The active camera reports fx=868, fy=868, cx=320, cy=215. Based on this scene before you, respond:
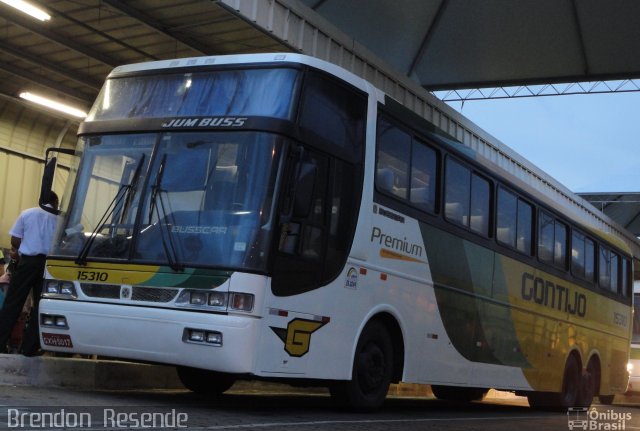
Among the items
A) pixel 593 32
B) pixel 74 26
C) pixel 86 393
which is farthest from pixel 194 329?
pixel 593 32

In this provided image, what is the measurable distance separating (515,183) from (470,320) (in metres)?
2.76

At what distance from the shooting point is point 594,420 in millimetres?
12789

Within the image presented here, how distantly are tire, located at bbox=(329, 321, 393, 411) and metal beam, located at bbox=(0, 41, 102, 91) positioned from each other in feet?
32.9

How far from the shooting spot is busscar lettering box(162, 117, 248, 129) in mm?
7980

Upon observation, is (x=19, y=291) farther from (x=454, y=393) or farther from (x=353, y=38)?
(x=353, y=38)

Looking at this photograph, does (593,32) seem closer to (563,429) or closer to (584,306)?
(584,306)

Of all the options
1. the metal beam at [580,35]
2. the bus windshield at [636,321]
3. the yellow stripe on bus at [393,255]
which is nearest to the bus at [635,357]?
the bus windshield at [636,321]

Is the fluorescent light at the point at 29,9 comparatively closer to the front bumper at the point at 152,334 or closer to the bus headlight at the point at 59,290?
the bus headlight at the point at 59,290

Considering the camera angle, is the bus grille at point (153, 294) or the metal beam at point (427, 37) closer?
the bus grille at point (153, 294)

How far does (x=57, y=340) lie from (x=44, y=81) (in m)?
10.8

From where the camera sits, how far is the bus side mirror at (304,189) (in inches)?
310

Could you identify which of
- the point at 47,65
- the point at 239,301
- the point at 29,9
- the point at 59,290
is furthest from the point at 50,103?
the point at 239,301

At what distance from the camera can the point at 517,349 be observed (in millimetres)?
12938

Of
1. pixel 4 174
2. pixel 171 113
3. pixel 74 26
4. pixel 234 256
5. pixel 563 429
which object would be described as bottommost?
pixel 563 429
